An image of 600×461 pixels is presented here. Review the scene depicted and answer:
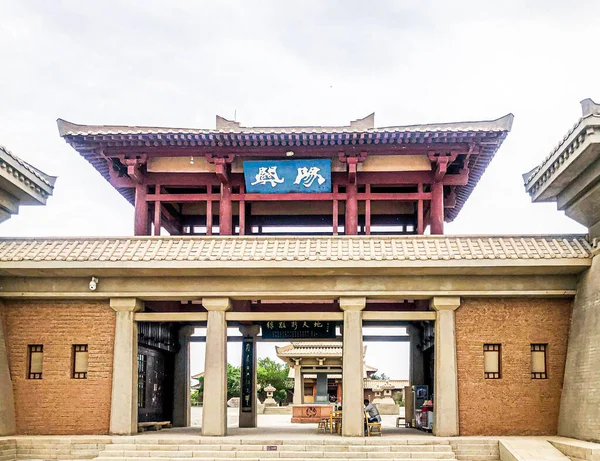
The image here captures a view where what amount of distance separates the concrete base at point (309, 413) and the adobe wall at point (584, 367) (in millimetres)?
13789

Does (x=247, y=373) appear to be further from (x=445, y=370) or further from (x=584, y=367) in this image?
(x=584, y=367)

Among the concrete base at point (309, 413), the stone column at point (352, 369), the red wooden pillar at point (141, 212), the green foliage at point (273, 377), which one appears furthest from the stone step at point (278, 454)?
the green foliage at point (273, 377)

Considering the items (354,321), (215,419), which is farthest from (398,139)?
(215,419)

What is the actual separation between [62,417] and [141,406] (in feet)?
9.37

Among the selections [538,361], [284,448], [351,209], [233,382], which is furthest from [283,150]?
[233,382]

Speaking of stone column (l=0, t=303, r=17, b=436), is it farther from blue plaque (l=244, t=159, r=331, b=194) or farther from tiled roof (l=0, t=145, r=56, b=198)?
blue plaque (l=244, t=159, r=331, b=194)

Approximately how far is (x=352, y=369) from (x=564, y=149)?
6.00 meters

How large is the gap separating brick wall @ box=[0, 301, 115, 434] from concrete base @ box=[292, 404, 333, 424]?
13468 mm

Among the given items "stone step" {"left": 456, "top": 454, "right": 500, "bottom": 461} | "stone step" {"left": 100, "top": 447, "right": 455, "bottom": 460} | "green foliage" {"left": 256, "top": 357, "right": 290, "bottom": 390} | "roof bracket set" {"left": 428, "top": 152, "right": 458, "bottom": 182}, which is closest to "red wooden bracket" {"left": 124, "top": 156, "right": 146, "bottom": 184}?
"stone step" {"left": 100, "top": 447, "right": 455, "bottom": 460}

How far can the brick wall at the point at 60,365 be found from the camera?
1543 cm

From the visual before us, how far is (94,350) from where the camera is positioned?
1561cm

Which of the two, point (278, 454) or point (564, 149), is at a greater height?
→ point (564, 149)

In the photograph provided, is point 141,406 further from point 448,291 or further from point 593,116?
point 593,116

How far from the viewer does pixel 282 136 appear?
16.7 metres
